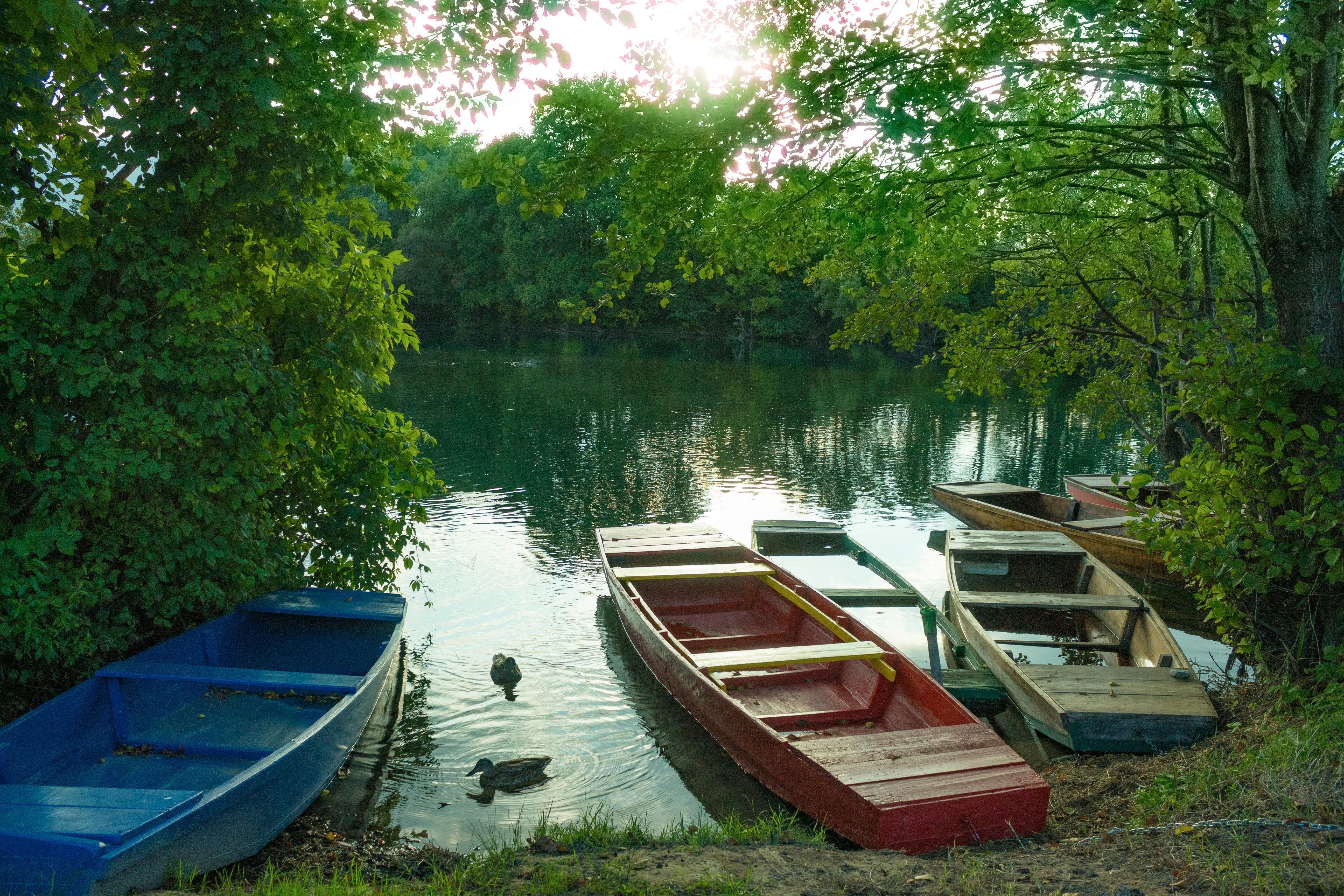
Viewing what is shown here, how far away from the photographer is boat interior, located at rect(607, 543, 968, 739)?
714 centimetres

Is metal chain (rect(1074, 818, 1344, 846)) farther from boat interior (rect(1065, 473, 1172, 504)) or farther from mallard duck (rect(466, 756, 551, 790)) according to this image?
boat interior (rect(1065, 473, 1172, 504))

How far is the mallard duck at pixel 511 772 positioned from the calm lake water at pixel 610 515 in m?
0.14

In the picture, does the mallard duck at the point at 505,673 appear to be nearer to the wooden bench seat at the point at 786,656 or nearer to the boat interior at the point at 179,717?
the boat interior at the point at 179,717

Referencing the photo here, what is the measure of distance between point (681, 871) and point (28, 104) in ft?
20.6

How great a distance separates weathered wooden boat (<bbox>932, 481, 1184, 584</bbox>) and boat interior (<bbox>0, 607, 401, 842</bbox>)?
31.1ft

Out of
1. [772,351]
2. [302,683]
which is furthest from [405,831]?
[772,351]

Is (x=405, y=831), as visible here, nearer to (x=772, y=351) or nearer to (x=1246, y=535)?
(x=1246, y=535)

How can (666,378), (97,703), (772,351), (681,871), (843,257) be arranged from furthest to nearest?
(772,351) < (666,378) < (843,257) < (97,703) < (681,871)

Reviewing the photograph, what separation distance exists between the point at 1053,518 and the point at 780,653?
9.57 metres

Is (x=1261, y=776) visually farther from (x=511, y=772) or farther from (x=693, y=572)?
(x=693, y=572)

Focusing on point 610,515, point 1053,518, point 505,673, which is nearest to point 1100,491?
point 1053,518

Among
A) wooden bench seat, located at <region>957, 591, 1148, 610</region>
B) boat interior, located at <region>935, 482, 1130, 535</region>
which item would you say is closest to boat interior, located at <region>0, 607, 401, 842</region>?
wooden bench seat, located at <region>957, 591, 1148, 610</region>

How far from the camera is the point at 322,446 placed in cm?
875

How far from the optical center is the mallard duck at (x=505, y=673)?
929 cm
